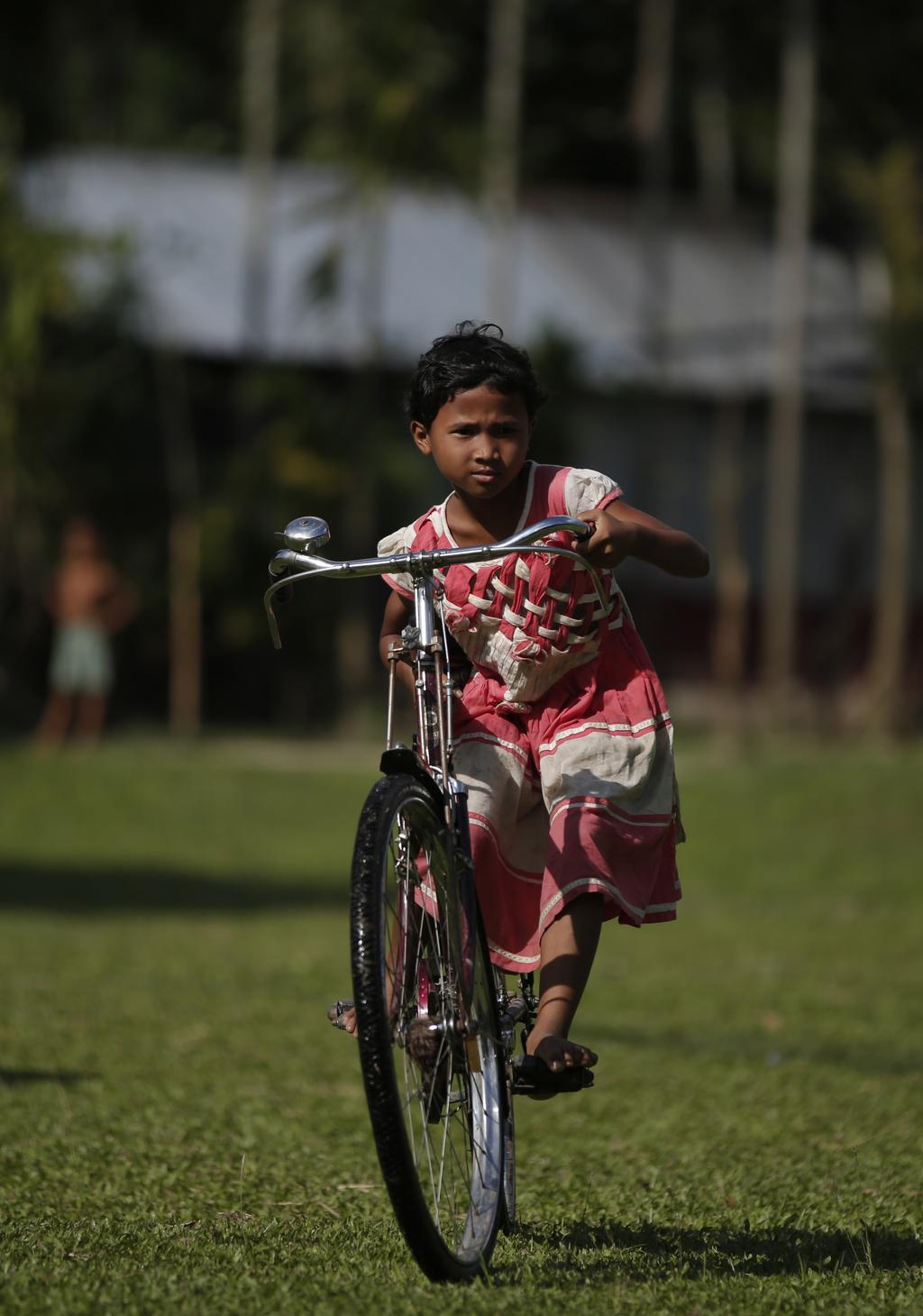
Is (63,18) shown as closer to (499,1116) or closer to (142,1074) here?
(142,1074)

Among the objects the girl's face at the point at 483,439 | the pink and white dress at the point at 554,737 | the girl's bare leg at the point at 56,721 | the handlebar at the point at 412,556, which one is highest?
the girl's face at the point at 483,439

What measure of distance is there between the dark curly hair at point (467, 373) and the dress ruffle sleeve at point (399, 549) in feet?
0.78

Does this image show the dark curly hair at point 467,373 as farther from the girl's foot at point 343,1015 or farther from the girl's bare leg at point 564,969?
the girl's foot at point 343,1015

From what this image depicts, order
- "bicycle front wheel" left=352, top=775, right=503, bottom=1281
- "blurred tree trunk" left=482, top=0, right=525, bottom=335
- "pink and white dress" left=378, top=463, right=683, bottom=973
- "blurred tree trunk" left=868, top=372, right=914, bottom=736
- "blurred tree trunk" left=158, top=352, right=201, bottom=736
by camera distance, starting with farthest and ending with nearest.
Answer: "blurred tree trunk" left=868, top=372, right=914, bottom=736 → "blurred tree trunk" left=482, top=0, right=525, bottom=335 → "blurred tree trunk" left=158, top=352, right=201, bottom=736 → "pink and white dress" left=378, top=463, right=683, bottom=973 → "bicycle front wheel" left=352, top=775, right=503, bottom=1281

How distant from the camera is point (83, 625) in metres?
18.4

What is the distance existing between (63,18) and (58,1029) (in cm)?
2533

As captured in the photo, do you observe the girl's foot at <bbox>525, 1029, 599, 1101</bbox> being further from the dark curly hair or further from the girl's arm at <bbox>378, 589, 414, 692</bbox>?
the dark curly hair

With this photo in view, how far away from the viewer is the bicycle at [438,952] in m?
3.49

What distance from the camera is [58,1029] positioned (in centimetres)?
732

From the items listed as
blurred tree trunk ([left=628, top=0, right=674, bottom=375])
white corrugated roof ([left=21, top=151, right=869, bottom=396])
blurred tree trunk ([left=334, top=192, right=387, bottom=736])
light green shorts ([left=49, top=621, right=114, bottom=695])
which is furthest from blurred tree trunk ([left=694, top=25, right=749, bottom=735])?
light green shorts ([left=49, top=621, right=114, bottom=695])

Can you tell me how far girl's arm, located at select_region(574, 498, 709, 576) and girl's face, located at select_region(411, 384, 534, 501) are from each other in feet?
0.60

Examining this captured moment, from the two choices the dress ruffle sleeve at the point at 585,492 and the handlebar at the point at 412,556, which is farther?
the dress ruffle sleeve at the point at 585,492

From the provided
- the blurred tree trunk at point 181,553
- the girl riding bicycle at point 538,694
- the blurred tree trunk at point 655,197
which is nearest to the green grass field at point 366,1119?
the girl riding bicycle at point 538,694

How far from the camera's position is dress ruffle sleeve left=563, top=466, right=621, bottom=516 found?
4.00 m
